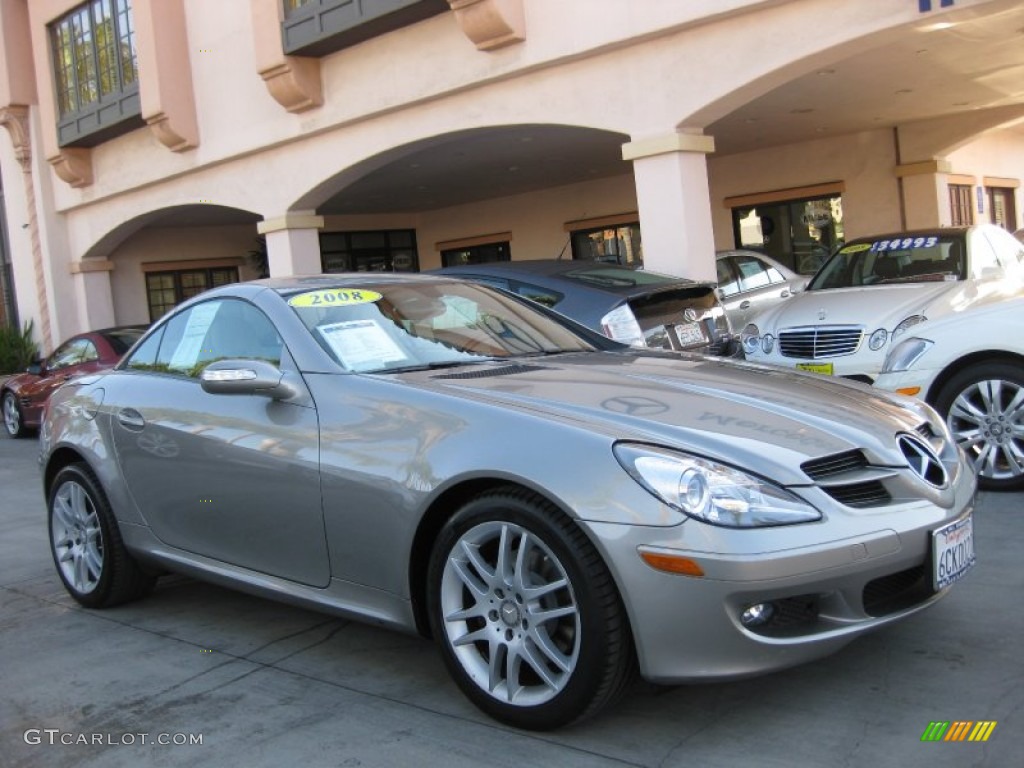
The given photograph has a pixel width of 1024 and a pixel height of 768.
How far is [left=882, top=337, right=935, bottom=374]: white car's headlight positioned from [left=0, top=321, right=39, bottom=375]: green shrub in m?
18.0

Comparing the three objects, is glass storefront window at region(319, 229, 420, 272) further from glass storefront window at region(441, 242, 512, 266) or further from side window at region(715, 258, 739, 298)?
side window at region(715, 258, 739, 298)

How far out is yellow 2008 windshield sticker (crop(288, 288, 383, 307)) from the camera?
409cm

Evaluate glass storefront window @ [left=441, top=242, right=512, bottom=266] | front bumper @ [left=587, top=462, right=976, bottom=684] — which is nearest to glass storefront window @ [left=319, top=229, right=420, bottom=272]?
glass storefront window @ [left=441, top=242, right=512, bottom=266]

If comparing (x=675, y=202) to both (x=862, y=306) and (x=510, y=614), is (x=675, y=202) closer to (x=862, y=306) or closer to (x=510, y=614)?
(x=862, y=306)

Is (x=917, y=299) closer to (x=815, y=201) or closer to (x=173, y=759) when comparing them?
(x=173, y=759)

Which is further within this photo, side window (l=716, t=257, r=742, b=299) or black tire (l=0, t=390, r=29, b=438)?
black tire (l=0, t=390, r=29, b=438)

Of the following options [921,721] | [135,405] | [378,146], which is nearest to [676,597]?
[921,721]

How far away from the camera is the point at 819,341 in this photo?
721 cm

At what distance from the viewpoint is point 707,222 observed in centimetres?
1038

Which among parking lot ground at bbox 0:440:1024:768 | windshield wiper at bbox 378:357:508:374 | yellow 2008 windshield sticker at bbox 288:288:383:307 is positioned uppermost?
yellow 2008 windshield sticker at bbox 288:288:383:307

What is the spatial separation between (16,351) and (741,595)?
20.4 metres


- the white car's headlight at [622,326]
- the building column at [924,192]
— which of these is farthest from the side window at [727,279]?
the building column at [924,192]

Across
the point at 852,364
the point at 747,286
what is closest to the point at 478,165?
the point at 747,286

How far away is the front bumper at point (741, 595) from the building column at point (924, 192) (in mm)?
14809
